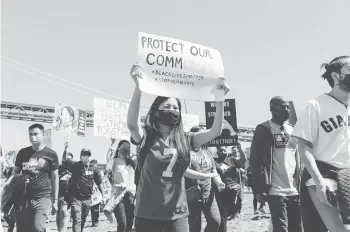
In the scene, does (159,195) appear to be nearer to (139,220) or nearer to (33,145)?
(139,220)

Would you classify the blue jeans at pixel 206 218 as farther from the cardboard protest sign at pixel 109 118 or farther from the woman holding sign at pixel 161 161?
the cardboard protest sign at pixel 109 118

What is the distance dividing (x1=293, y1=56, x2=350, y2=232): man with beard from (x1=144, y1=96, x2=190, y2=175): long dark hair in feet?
2.83

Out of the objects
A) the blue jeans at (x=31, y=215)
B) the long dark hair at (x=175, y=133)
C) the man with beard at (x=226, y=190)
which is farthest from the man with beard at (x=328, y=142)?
the blue jeans at (x=31, y=215)

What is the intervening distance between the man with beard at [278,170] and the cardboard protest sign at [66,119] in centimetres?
854

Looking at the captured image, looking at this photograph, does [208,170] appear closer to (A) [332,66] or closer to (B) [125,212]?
(B) [125,212]

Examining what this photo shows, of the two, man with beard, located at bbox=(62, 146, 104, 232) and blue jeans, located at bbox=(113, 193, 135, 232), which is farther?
man with beard, located at bbox=(62, 146, 104, 232)

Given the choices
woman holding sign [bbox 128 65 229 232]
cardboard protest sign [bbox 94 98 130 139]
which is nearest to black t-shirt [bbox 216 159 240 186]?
woman holding sign [bbox 128 65 229 232]

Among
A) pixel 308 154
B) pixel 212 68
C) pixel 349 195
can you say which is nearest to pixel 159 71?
pixel 212 68

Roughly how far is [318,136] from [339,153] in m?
0.20

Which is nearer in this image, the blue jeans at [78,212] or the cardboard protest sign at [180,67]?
the cardboard protest sign at [180,67]

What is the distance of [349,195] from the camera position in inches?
124

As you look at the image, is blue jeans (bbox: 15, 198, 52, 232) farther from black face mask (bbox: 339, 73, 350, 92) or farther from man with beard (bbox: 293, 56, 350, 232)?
black face mask (bbox: 339, 73, 350, 92)

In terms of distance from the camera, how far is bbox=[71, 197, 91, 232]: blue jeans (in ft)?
27.8

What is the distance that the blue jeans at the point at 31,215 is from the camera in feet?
19.4
